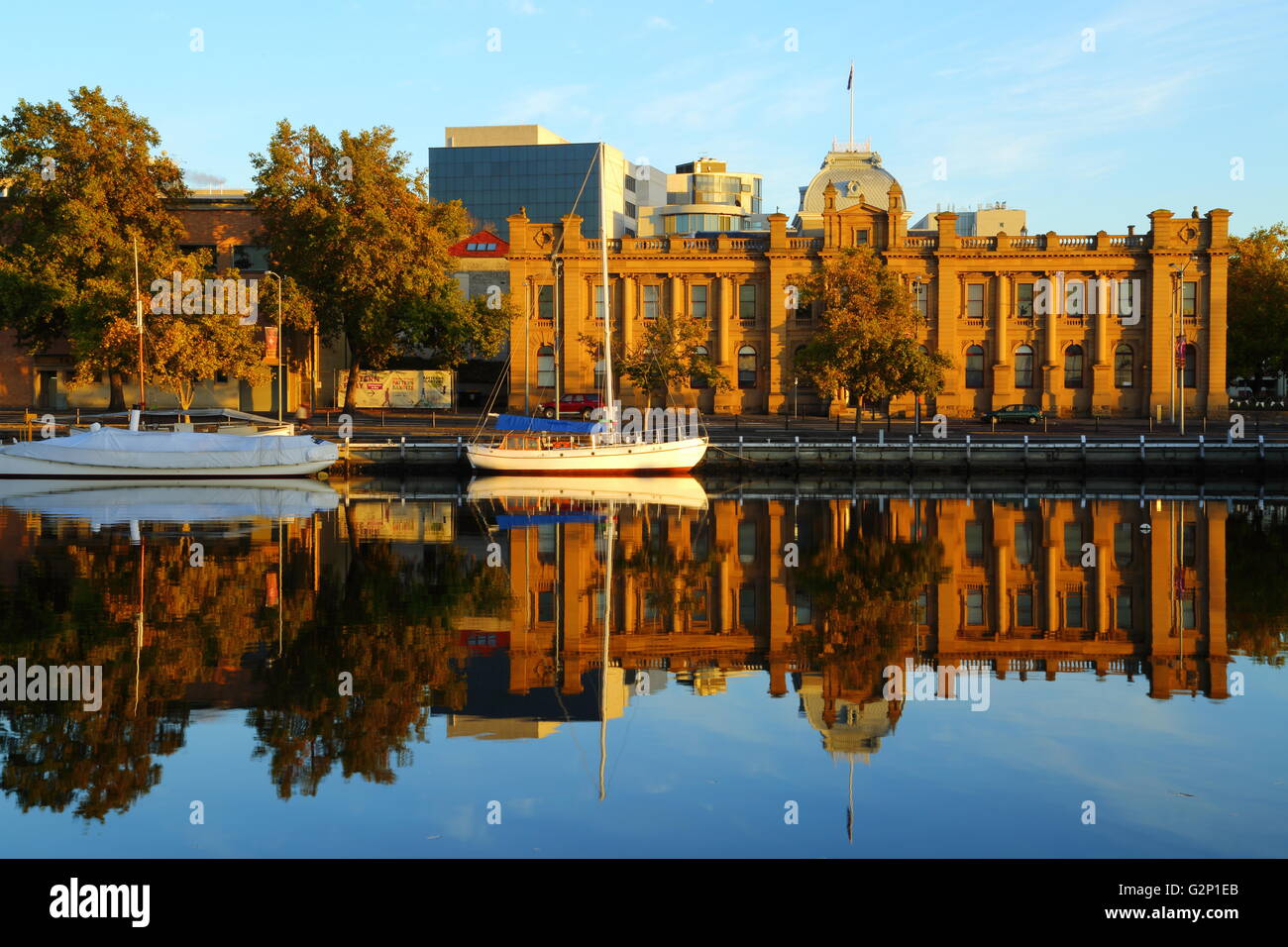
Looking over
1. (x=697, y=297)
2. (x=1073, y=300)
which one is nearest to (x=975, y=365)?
(x=1073, y=300)

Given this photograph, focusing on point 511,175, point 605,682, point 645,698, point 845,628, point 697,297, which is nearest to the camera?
point 645,698

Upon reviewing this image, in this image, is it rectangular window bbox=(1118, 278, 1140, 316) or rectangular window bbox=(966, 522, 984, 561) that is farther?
rectangular window bbox=(1118, 278, 1140, 316)

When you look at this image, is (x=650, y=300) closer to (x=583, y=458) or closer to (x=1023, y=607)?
(x=583, y=458)

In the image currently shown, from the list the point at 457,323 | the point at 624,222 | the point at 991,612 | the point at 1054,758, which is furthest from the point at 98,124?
the point at 624,222

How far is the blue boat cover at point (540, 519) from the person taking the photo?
128ft

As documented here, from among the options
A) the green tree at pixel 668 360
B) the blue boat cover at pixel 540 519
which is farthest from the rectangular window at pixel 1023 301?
the blue boat cover at pixel 540 519

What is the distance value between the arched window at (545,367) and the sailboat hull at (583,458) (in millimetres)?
28914

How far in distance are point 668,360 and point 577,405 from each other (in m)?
8.30

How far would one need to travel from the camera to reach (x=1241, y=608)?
23812mm

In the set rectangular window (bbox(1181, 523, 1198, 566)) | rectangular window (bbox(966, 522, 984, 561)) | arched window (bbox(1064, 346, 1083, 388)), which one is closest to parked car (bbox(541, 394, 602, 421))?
arched window (bbox(1064, 346, 1083, 388))

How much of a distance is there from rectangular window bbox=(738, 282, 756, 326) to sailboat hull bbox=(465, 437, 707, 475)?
97.7 ft

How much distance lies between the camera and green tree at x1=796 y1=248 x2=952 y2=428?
6919 centimetres

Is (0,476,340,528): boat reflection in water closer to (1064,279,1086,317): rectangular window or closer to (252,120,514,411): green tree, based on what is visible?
(252,120,514,411): green tree

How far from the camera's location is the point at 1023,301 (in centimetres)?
8625
